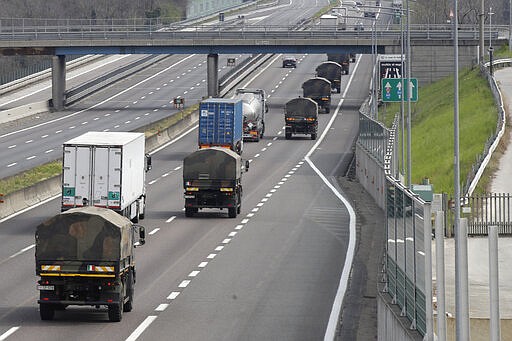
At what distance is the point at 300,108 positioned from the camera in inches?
3573

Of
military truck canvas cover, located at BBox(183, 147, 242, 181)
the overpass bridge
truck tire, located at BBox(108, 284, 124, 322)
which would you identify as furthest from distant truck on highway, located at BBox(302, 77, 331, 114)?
truck tire, located at BBox(108, 284, 124, 322)

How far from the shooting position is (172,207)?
179ft

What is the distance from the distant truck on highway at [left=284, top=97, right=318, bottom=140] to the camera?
90.7m

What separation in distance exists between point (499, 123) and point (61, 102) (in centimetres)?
5944

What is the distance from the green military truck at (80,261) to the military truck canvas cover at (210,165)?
20.9 meters

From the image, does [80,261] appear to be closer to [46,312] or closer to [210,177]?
[46,312]

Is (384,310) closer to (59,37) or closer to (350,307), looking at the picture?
(350,307)

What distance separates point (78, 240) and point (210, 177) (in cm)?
2136

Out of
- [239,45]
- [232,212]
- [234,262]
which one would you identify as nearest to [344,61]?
[239,45]

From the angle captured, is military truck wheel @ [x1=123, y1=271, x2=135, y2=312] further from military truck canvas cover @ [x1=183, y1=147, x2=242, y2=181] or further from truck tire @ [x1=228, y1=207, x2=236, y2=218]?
truck tire @ [x1=228, y1=207, x2=236, y2=218]

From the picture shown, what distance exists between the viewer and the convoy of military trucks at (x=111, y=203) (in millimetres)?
28422

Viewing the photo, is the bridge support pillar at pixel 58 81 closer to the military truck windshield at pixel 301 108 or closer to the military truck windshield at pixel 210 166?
the military truck windshield at pixel 301 108

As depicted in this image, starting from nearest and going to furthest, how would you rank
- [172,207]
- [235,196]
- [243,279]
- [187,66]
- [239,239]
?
1. [243,279]
2. [239,239]
3. [235,196]
4. [172,207]
5. [187,66]

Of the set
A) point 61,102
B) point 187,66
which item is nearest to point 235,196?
point 61,102
